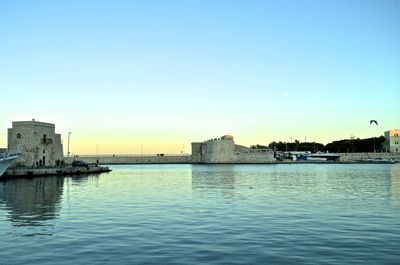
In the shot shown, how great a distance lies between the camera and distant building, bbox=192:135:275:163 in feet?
461

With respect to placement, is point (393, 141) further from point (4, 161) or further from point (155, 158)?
point (4, 161)

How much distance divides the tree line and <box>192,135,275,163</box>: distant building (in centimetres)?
3691

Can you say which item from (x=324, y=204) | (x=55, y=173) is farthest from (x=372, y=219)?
(x=55, y=173)

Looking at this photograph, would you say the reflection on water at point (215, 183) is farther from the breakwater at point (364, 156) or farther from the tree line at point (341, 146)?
the tree line at point (341, 146)

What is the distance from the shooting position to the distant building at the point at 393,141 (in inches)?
6083

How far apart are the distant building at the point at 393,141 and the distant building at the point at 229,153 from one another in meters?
45.5

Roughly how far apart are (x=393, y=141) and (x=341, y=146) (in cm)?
1984

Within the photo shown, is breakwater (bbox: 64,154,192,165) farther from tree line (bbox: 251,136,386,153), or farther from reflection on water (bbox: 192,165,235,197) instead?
reflection on water (bbox: 192,165,235,197)

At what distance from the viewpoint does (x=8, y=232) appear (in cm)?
1473

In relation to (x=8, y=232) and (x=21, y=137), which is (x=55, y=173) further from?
(x=8, y=232)

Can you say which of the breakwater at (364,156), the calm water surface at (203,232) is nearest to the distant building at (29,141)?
the calm water surface at (203,232)

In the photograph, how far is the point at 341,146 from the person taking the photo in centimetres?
16975

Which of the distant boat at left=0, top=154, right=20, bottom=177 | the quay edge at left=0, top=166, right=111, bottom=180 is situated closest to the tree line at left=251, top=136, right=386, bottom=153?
the quay edge at left=0, top=166, right=111, bottom=180

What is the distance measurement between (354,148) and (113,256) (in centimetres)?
16647
